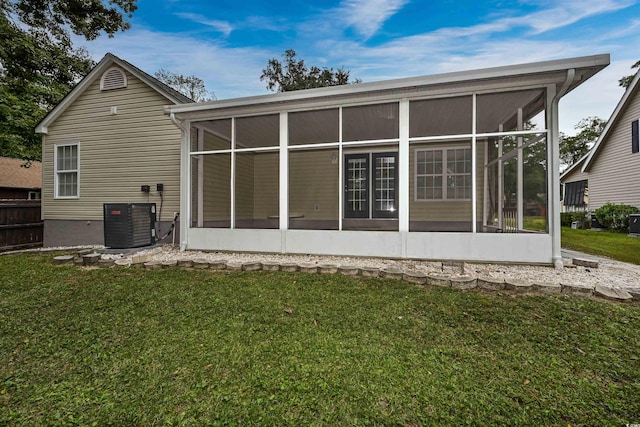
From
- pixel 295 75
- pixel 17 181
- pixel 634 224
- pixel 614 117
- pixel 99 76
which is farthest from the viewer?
pixel 295 75

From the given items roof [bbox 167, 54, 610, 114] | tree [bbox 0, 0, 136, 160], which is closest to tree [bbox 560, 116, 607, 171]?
roof [bbox 167, 54, 610, 114]

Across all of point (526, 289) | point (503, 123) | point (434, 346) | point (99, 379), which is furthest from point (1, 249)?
point (503, 123)

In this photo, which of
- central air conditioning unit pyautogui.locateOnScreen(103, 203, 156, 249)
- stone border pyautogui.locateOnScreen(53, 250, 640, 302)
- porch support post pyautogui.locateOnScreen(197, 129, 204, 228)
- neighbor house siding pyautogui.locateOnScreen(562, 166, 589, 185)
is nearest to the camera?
stone border pyautogui.locateOnScreen(53, 250, 640, 302)

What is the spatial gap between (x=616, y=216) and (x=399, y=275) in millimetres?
11276

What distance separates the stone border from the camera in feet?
10.5

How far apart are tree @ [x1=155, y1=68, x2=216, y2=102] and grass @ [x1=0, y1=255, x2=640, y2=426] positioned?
900 inches

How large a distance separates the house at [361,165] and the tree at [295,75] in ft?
46.0

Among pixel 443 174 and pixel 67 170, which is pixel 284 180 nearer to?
pixel 443 174

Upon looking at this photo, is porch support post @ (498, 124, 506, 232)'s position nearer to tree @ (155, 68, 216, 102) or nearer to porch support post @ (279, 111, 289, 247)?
porch support post @ (279, 111, 289, 247)

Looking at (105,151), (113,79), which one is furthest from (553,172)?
(113,79)

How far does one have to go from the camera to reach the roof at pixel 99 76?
7359 mm

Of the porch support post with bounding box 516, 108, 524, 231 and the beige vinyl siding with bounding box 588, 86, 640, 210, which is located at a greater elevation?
the beige vinyl siding with bounding box 588, 86, 640, 210

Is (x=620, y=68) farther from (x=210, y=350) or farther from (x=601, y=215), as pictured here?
(x=210, y=350)

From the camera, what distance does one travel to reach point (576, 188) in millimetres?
15195
